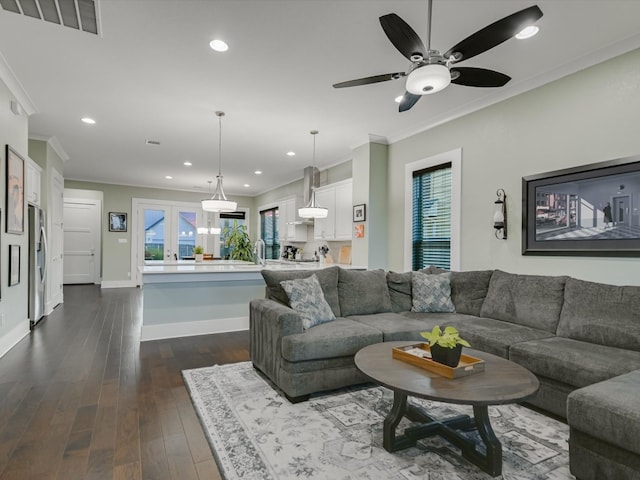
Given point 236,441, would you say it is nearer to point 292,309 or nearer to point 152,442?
point 152,442

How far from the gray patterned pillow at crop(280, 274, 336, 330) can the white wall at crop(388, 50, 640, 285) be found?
81.0 inches

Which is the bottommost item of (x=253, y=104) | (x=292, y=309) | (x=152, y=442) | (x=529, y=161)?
(x=152, y=442)

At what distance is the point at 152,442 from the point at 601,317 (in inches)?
124

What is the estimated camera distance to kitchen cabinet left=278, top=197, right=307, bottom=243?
7.82m

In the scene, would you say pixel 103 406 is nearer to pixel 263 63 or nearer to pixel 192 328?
pixel 192 328

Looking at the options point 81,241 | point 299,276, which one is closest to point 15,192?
point 299,276

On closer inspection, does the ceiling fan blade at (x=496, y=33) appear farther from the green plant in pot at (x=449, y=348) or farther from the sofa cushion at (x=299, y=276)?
the sofa cushion at (x=299, y=276)

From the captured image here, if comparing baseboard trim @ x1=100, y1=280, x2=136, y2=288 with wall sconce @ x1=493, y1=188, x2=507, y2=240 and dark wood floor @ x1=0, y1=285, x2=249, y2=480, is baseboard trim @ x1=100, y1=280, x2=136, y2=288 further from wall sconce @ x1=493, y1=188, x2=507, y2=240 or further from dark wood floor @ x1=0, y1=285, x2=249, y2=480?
wall sconce @ x1=493, y1=188, x2=507, y2=240

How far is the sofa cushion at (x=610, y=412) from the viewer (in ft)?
4.93

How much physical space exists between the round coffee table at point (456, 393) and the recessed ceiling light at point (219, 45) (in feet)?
8.66

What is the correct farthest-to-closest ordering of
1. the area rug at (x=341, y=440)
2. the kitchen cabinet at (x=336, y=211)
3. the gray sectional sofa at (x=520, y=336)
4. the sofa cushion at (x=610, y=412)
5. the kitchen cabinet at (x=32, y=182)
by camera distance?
the kitchen cabinet at (x=336, y=211) → the kitchen cabinet at (x=32, y=182) → the area rug at (x=341, y=440) → the gray sectional sofa at (x=520, y=336) → the sofa cushion at (x=610, y=412)

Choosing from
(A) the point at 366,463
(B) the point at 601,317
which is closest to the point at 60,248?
(A) the point at 366,463

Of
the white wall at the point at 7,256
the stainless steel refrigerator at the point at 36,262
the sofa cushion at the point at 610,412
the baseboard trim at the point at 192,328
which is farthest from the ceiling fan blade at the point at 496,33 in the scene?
the stainless steel refrigerator at the point at 36,262

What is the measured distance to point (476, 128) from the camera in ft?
13.7
